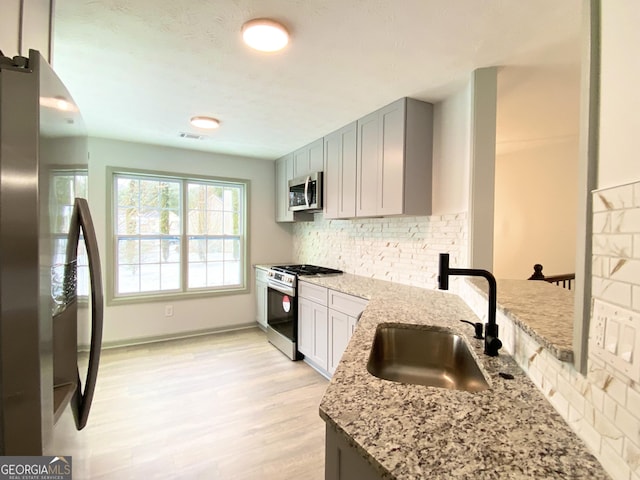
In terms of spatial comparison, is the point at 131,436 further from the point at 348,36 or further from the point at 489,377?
the point at 348,36

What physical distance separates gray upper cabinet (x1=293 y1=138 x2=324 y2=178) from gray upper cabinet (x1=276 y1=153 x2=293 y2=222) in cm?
17

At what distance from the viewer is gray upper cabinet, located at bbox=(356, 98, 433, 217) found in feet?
7.78

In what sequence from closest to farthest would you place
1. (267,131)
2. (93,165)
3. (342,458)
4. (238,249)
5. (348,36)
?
(342,458) < (348,36) < (267,131) < (93,165) < (238,249)

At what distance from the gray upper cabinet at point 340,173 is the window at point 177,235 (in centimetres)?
162

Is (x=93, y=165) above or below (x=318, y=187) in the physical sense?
above

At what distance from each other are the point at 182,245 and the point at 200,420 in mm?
2392

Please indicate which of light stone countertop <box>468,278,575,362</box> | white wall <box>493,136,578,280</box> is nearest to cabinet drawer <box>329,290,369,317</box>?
light stone countertop <box>468,278,575,362</box>

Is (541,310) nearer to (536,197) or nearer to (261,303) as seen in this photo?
(261,303)

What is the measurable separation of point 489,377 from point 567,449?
330 millimetres

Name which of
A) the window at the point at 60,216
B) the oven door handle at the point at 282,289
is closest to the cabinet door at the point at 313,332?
the oven door handle at the point at 282,289

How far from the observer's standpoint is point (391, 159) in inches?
97.1

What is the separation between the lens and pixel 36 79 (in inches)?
25.2

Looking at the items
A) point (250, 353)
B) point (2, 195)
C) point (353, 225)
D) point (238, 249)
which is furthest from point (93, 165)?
point (2, 195)

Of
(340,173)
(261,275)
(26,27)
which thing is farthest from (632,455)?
(261,275)
